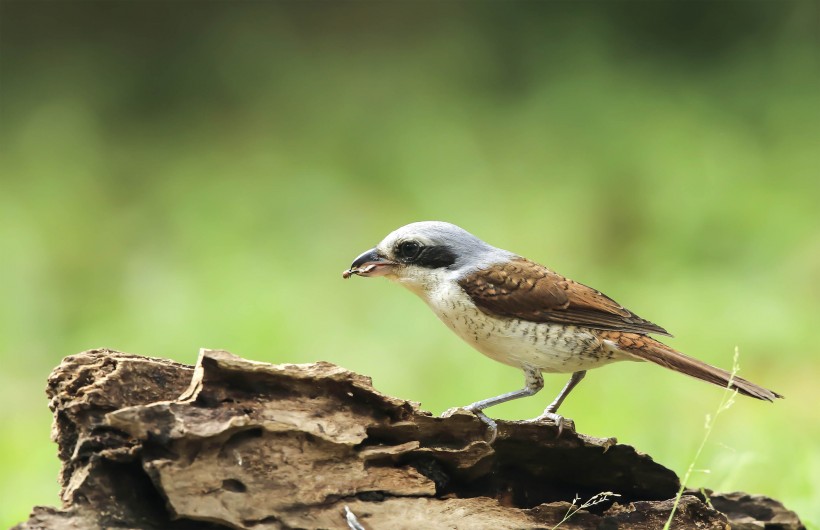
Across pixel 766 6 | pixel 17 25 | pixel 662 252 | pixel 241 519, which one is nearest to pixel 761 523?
pixel 241 519

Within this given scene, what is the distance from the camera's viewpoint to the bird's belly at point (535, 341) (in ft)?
13.6

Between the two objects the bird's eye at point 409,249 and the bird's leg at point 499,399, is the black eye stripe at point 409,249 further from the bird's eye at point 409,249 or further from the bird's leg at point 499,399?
the bird's leg at point 499,399

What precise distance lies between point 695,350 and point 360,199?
12.2 feet

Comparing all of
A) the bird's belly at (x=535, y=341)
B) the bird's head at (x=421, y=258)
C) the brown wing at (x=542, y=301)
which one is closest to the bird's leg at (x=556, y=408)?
the bird's belly at (x=535, y=341)

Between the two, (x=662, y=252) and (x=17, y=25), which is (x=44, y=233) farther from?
(x=662, y=252)

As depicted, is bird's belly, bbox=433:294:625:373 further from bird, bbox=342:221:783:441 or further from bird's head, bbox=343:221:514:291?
bird's head, bbox=343:221:514:291

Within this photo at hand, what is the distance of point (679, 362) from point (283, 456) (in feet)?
5.46

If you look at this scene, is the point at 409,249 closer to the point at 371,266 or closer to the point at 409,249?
the point at 409,249

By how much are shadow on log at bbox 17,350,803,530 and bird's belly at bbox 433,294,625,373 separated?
1.24ft

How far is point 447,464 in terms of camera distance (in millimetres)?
3645

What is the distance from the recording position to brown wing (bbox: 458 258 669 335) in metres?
4.17

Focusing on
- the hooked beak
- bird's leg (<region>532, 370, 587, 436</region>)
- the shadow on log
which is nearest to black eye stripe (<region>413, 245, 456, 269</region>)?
the hooked beak

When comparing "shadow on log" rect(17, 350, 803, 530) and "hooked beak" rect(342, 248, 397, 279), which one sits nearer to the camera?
"shadow on log" rect(17, 350, 803, 530)

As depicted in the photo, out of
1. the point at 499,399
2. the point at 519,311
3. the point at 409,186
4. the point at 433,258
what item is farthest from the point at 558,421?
the point at 409,186
